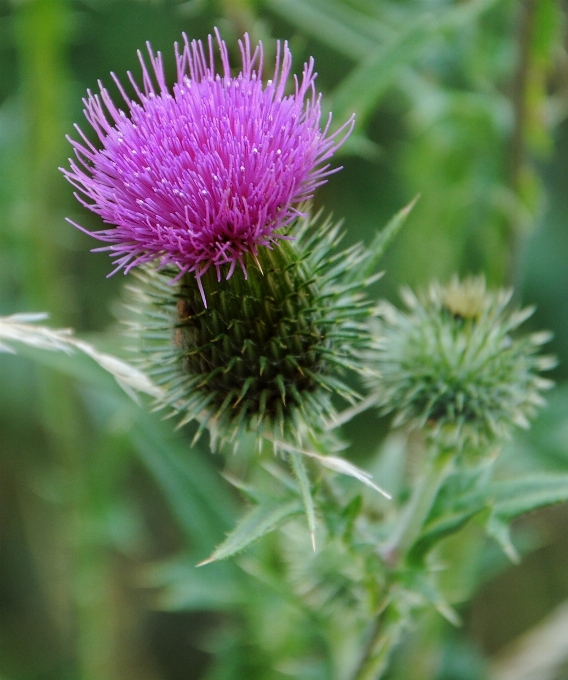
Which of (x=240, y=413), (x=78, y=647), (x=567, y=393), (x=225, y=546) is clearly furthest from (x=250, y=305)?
(x=78, y=647)

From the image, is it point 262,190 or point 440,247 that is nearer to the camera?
point 262,190

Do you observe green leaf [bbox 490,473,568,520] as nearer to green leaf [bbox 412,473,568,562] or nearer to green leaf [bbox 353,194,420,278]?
green leaf [bbox 412,473,568,562]

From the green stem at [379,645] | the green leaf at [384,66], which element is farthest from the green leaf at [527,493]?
the green leaf at [384,66]

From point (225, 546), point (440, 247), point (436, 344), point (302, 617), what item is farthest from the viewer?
point (440, 247)

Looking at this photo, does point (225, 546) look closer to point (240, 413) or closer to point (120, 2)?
point (240, 413)

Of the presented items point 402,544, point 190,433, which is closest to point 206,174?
point 402,544

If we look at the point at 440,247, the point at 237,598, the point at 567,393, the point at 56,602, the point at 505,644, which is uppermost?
the point at 440,247

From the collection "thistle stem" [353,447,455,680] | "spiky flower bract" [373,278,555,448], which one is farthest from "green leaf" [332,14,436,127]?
"thistle stem" [353,447,455,680]
